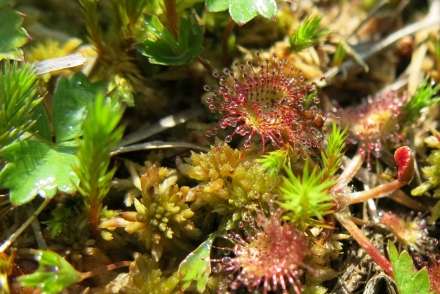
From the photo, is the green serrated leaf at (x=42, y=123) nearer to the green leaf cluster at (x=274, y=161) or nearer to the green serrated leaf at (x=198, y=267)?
the green serrated leaf at (x=198, y=267)

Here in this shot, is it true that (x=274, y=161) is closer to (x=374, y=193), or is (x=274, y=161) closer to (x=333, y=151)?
(x=333, y=151)

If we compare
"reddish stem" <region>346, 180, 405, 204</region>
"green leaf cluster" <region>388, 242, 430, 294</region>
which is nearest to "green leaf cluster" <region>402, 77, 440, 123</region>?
"reddish stem" <region>346, 180, 405, 204</region>

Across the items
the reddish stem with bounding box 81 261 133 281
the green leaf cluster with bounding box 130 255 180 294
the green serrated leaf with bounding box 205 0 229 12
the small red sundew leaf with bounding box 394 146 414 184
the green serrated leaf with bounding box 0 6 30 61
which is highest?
the green serrated leaf with bounding box 205 0 229 12

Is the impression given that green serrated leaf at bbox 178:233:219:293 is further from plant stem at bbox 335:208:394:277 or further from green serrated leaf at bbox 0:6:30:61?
green serrated leaf at bbox 0:6:30:61

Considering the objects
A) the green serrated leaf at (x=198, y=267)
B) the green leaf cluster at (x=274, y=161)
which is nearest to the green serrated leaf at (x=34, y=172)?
the green serrated leaf at (x=198, y=267)

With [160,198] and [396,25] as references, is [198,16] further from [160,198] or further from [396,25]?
[396,25]

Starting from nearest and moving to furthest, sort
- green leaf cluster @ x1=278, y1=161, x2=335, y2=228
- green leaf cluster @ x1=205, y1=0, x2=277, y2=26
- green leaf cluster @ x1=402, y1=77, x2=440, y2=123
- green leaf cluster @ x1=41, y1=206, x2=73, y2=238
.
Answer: green leaf cluster @ x1=278, y1=161, x2=335, y2=228 → green leaf cluster @ x1=41, y1=206, x2=73, y2=238 → green leaf cluster @ x1=205, y1=0, x2=277, y2=26 → green leaf cluster @ x1=402, y1=77, x2=440, y2=123
